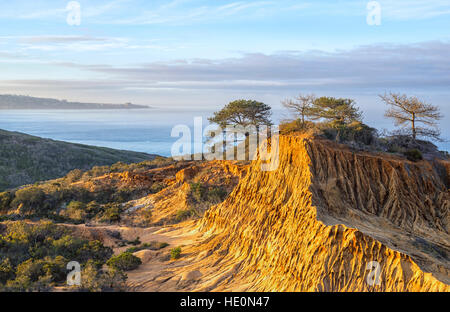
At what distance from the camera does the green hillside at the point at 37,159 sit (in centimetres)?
5608

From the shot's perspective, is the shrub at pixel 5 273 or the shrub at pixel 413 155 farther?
the shrub at pixel 413 155

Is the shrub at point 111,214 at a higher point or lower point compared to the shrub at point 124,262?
lower

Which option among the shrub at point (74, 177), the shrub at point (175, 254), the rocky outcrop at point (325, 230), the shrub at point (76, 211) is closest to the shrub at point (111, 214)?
the shrub at point (76, 211)

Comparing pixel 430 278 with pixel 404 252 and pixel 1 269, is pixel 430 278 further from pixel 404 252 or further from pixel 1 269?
pixel 1 269

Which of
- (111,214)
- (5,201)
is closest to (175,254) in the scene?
(111,214)

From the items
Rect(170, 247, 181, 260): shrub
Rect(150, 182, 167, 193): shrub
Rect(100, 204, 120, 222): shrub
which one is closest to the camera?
Rect(170, 247, 181, 260): shrub

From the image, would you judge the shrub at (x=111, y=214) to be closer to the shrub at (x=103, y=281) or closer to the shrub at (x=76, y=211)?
the shrub at (x=76, y=211)

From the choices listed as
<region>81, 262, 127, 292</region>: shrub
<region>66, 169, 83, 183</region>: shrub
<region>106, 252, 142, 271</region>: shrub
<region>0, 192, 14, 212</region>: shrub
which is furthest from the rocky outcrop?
<region>66, 169, 83, 183</region>: shrub

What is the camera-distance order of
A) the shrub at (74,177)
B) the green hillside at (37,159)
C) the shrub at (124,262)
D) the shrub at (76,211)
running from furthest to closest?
the green hillside at (37,159), the shrub at (74,177), the shrub at (76,211), the shrub at (124,262)

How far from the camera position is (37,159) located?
63.2 m

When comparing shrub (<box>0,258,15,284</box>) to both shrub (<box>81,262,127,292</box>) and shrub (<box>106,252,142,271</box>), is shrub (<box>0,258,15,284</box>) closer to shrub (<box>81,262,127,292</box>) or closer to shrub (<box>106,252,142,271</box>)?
shrub (<box>81,262,127,292</box>)

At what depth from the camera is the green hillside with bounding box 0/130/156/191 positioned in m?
56.1
